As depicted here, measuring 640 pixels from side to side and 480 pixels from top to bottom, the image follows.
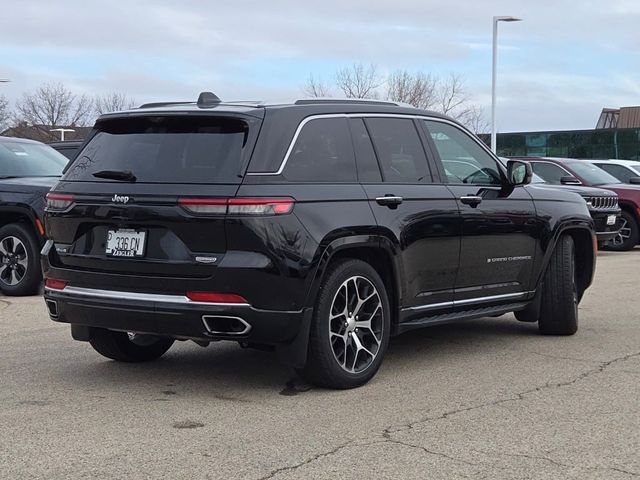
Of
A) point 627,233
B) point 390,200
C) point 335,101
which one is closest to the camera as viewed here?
point 390,200

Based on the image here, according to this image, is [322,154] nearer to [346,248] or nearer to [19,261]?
[346,248]

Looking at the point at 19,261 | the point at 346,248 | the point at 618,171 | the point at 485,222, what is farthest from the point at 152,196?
the point at 618,171

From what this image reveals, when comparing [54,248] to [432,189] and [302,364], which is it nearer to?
[302,364]

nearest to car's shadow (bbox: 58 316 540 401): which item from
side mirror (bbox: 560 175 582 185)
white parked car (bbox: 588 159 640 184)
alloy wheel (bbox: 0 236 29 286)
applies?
alloy wheel (bbox: 0 236 29 286)

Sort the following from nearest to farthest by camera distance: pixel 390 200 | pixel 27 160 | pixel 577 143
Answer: pixel 390 200
pixel 27 160
pixel 577 143

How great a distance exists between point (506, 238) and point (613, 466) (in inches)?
116

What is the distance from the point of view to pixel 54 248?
6.09m

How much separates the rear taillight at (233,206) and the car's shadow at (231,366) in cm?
114

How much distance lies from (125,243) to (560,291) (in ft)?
12.3

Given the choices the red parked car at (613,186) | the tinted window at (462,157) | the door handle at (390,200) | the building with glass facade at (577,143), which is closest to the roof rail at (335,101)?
the tinted window at (462,157)

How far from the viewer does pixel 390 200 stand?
6.16 m

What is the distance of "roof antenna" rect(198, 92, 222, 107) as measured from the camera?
6.10 meters

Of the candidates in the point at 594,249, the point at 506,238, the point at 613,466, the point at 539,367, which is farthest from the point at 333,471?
the point at 594,249

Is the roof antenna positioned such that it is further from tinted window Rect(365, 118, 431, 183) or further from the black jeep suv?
tinted window Rect(365, 118, 431, 183)
